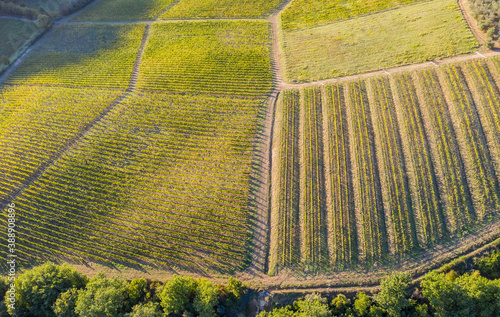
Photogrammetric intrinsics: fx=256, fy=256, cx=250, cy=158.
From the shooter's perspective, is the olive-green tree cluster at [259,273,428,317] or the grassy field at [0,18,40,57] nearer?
the olive-green tree cluster at [259,273,428,317]

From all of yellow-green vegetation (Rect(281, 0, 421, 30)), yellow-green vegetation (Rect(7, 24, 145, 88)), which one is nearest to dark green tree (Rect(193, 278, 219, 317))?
yellow-green vegetation (Rect(7, 24, 145, 88))

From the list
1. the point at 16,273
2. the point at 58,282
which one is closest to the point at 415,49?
the point at 58,282

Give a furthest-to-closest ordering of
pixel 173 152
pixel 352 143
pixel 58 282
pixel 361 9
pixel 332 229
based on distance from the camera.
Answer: pixel 361 9, pixel 173 152, pixel 352 143, pixel 332 229, pixel 58 282

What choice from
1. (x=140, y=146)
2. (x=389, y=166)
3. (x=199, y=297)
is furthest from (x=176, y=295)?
(x=389, y=166)

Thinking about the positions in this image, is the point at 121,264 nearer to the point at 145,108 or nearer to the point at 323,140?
the point at 145,108

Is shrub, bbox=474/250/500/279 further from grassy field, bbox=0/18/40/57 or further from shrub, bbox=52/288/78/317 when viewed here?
grassy field, bbox=0/18/40/57

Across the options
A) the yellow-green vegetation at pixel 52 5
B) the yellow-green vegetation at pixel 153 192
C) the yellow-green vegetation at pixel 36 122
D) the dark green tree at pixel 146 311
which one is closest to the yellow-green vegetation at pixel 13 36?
the yellow-green vegetation at pixel 52 5

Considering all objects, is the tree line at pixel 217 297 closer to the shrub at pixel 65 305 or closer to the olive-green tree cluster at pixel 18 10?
the shrub at pixel 65 305
